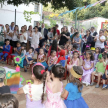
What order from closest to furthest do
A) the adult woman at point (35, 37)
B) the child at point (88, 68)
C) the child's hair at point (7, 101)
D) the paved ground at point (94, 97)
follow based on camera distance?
1. the child's hair at point (7, 101)
2. the paved ground at point (94, 97)
3. the child at point (88, 68)
4. the adult woman at point (35, 37)

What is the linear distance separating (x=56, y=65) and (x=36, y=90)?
0.51 meters

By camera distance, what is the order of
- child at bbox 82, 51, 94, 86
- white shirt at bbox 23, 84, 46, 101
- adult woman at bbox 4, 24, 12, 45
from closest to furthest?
white shirt at bbox 23, 84, 46, 101 → child at bbox 82, 51, 94, 86 → adult woman at bbox 4, 24, 12, 45

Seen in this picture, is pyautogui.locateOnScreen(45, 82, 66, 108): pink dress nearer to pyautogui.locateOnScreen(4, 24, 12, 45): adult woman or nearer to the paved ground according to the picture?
the paved ground

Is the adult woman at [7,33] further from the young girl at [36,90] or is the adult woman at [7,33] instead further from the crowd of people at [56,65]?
the young girl at [36,90]

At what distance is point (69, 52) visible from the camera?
6223 mm

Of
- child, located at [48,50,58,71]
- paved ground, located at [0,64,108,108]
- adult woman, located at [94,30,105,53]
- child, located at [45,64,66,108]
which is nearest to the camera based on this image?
child, located at [45,64,66,108]

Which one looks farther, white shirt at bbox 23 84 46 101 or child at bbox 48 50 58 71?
child at bbox 48 50 58 71

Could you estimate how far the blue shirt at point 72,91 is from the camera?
2424mm

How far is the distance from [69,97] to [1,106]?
1.52 meters

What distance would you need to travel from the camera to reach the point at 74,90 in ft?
7.96

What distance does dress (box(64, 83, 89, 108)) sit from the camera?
2426 millimetres

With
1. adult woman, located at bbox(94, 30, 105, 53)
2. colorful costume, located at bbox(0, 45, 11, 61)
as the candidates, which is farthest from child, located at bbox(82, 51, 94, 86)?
colorful costume, located at bbox(0, 45, 11, 61)

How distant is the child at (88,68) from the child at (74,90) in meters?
2.38

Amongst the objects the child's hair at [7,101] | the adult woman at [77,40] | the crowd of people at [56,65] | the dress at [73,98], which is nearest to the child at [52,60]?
the crowd of people at [56,65]
